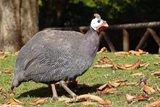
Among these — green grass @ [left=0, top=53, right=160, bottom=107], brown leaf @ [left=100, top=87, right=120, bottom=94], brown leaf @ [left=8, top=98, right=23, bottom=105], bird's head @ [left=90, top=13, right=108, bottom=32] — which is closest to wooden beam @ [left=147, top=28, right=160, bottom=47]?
green grass @ [left=0, top=53, right=160, bottom=107]

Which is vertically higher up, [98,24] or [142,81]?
[98,24]

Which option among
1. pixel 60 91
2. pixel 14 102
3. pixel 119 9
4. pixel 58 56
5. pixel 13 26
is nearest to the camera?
pixel 14 102

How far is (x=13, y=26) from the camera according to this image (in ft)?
49.8

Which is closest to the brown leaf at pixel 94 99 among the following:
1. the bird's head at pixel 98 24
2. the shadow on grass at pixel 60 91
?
the shadow on grass at pixel 60 91

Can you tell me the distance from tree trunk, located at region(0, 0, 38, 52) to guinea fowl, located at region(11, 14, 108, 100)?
24.8 ft

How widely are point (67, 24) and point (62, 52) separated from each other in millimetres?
19123

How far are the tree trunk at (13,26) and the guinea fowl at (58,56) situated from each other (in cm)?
756

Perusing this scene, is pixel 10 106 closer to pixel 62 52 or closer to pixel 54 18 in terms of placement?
pixel 62 52

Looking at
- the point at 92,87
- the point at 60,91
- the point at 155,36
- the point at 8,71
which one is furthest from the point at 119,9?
the point at 60,91

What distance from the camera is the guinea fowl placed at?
7270 millimetres

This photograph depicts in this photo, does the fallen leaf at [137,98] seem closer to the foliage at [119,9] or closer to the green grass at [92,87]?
the green grass at [92,87]

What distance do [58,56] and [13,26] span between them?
805 centimetres

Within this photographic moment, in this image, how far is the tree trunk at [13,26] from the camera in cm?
1508

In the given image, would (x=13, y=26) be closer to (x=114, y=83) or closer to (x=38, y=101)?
(x=114, y=83)
